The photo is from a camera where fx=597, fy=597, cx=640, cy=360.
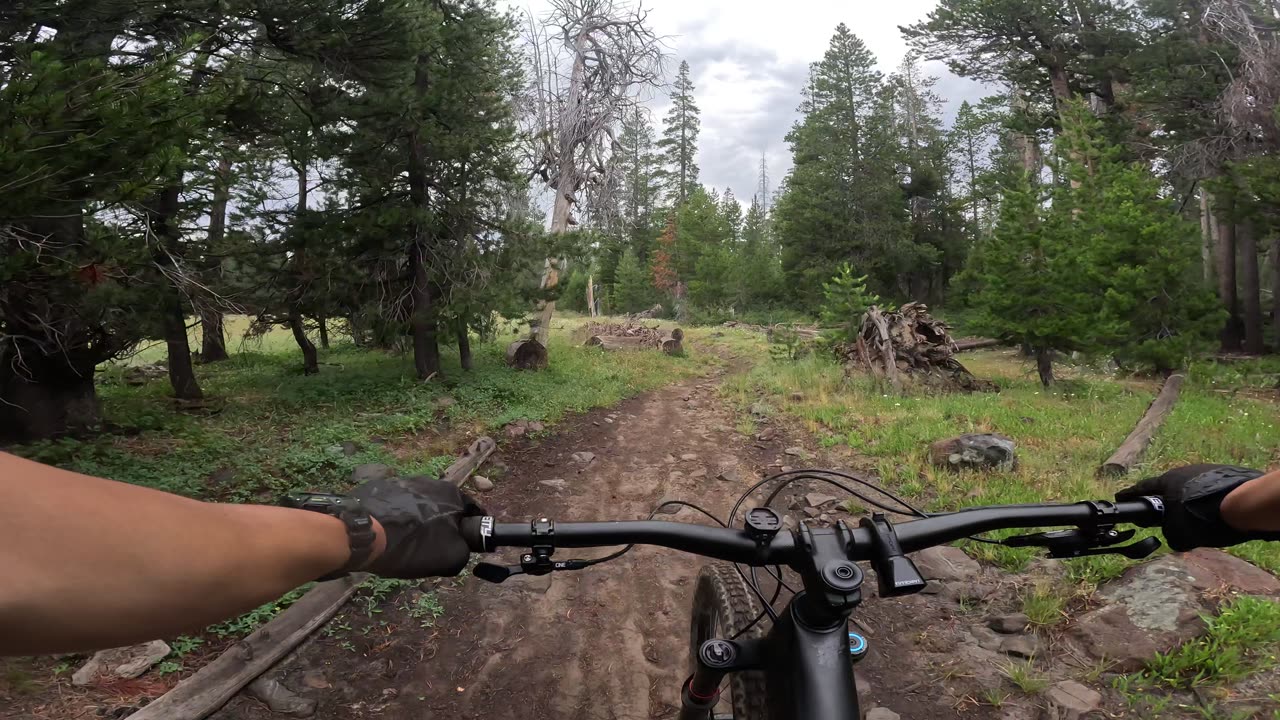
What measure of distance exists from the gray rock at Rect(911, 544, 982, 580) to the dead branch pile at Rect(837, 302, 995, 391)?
303 inches

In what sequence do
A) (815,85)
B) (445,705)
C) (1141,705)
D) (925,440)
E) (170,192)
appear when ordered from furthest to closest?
(815,85) < (170,192) < (925,440) < (445,705) < (1141,705)

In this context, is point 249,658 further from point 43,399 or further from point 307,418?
point 307,418

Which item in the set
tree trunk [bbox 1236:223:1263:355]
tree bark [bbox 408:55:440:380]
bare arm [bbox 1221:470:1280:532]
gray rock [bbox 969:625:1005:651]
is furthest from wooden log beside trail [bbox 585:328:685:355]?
bare arm [bbox 1221:470:1280:532]

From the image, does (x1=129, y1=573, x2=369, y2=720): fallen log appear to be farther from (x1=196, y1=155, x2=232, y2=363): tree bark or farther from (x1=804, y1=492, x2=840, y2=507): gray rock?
(x1=196, y1=155, x2=232, y2=363): tree bark

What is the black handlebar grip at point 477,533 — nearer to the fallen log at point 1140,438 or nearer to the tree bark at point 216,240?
the tree bark at point 216,240

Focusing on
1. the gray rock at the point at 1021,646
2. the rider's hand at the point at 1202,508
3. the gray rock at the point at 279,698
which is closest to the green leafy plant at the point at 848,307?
the gray rock at the point at 1021,646

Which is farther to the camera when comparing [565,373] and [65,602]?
[565,373]

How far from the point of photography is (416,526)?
1.58 m

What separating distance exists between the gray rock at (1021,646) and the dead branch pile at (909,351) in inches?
344

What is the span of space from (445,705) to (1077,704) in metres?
3.65

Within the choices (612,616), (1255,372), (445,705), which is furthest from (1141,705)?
(1255,372)

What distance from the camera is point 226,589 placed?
100 centimetres

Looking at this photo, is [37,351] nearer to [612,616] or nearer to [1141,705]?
[612,616]

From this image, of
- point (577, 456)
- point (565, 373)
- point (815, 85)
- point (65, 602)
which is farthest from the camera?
point (815, 85)
